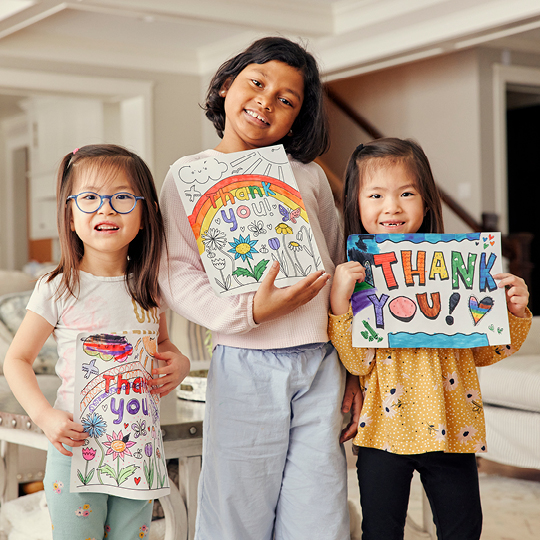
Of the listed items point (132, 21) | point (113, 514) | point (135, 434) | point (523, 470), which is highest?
point (132, 21)

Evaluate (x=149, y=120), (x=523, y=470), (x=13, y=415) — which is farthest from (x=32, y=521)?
(x=149, y=120)

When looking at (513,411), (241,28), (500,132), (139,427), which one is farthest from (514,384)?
(241,28)

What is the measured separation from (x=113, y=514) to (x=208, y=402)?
0.24m

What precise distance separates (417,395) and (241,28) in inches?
167

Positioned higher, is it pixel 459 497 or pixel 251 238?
pixel 251 238

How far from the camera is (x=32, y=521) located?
1722 mm

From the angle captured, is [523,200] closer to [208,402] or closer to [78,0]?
[78,0]

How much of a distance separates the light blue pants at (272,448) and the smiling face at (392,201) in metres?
0.26

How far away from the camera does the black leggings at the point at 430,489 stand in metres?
1.15

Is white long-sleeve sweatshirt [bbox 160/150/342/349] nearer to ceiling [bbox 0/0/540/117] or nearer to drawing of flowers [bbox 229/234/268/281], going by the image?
drawing of flowers [bbox 229/234/268/281]

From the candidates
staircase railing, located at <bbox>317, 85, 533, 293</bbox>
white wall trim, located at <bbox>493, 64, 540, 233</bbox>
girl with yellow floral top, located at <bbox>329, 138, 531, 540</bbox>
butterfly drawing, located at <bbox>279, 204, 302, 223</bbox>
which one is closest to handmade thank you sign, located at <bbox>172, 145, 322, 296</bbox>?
butterfly drawing, located at <bbox>279, 204, 302, 223</bbox>

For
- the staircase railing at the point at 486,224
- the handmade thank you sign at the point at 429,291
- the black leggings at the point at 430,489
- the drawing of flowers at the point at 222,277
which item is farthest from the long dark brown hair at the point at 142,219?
the staircase railing at the point at 486,224

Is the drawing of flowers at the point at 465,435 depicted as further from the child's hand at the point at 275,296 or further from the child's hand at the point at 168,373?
the child's hand at the point at 168,373

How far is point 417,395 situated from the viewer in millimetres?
1154
